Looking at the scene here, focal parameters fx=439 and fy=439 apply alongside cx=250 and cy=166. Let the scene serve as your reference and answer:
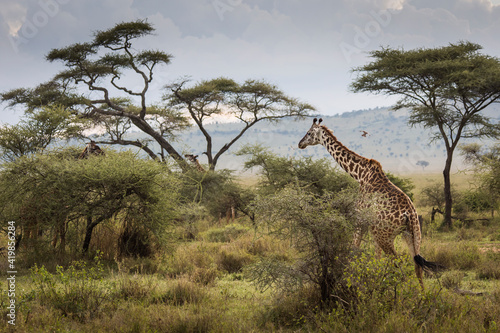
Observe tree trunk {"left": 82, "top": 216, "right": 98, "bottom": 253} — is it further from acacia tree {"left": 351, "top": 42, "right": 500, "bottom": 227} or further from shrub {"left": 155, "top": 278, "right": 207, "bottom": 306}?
acacia tree {"left": 351, "top": 42, "right": 500, "bottom": 227}

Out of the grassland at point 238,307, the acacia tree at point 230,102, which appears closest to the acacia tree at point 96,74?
the acacia tree at point 230,102

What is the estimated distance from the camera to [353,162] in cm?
798

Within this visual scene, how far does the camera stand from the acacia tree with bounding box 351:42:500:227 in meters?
16.6

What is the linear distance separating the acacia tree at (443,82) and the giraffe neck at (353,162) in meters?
9.19

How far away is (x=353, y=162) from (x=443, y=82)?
11.4 metres

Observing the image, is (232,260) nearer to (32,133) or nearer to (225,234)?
(225,234)

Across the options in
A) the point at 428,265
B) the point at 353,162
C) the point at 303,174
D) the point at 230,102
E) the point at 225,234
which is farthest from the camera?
the point at 230,102

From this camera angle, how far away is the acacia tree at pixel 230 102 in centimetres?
2444

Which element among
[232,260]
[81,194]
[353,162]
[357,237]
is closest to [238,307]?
[357,237]

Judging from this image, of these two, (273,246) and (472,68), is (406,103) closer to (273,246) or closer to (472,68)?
(472,68)

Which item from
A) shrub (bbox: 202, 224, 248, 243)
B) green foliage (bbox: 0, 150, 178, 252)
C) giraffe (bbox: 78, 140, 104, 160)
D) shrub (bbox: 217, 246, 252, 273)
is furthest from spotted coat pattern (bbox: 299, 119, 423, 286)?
giraffe (bbox: 78, 140, 104, 160)

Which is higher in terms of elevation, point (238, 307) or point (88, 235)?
point (88, 235)

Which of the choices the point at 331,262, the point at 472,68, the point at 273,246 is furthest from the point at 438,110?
the point at 331,262

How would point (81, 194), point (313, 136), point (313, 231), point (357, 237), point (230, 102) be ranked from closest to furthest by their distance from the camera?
point (313, 231) → point (357, 237) → point (81, 194) → point (313, 136) → point (230, 102)
